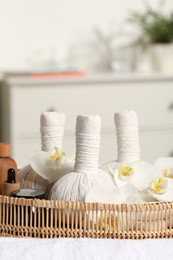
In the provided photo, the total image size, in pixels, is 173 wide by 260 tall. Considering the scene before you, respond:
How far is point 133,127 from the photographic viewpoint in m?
1.03

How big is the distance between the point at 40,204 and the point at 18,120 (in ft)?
6.04

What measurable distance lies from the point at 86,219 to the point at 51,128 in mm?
242

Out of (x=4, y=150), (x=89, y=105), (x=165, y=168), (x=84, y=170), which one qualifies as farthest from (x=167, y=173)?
(x=89, y=105)

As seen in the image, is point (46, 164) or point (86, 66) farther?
point (86, 66)

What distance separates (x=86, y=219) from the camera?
876 millimetres

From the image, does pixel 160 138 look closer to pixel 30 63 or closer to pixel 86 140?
pixel 30 63

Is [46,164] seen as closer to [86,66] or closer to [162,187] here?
[162,187]

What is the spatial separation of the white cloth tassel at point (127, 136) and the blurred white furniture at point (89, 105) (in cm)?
164

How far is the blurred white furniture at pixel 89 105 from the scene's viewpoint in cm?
271

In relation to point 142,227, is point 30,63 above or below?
above

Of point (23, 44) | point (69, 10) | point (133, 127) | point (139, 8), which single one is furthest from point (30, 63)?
point (133, 127)

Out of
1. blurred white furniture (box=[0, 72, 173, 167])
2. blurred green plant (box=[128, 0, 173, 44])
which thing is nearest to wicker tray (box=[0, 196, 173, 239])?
blurred white furniture (box=[0, 72, 173, 167])

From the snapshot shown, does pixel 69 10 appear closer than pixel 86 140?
No
